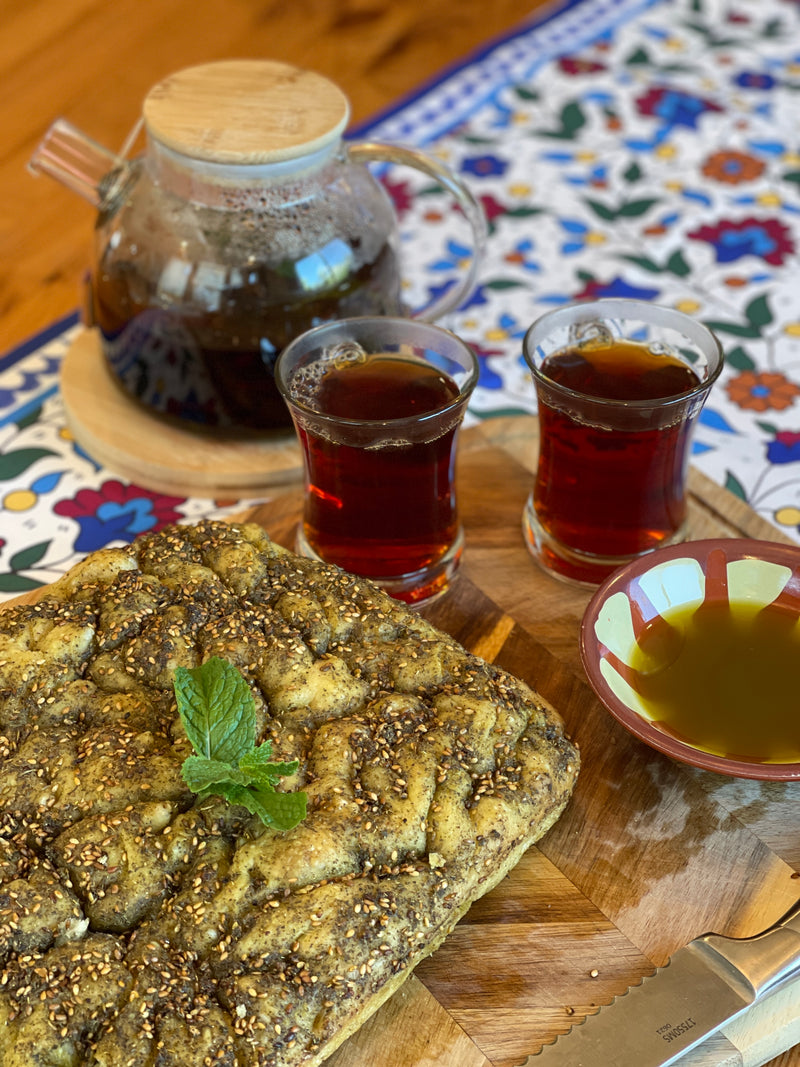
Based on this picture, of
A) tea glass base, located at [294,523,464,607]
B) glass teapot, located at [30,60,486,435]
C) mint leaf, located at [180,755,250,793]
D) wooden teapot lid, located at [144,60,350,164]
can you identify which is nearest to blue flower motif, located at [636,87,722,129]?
glass teapot, located at [30,60,486,435]

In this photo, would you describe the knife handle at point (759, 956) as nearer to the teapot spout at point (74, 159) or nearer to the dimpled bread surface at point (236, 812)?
the dimpled bread surface at point (236, 812)

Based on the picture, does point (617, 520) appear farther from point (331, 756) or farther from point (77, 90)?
point (77, 90)

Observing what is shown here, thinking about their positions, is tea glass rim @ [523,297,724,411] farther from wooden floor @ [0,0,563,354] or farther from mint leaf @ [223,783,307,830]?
wooden floor @ [0,0,563,354]

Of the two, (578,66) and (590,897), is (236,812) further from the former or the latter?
(578,66)

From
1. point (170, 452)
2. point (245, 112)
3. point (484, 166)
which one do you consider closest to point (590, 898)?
point (170, 452)

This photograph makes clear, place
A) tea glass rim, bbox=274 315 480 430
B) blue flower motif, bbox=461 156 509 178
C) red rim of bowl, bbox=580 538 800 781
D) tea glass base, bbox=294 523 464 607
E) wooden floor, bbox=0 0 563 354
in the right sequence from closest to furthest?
red rim of bowl, bbox=580 538 800 781
tea glass rim, bbox=274 315 480 430
tea glass base, bbox=294 523 464 607
blue flower motif, bbox=461 156 509 178
wooden floor, bbox=0 0 563 354

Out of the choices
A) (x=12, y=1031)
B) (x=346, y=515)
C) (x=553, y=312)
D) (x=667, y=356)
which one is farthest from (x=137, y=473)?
(x=12, y=1031)

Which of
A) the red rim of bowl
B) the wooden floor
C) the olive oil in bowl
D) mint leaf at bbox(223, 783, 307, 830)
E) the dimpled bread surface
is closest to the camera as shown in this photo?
the dimpled bread surface
